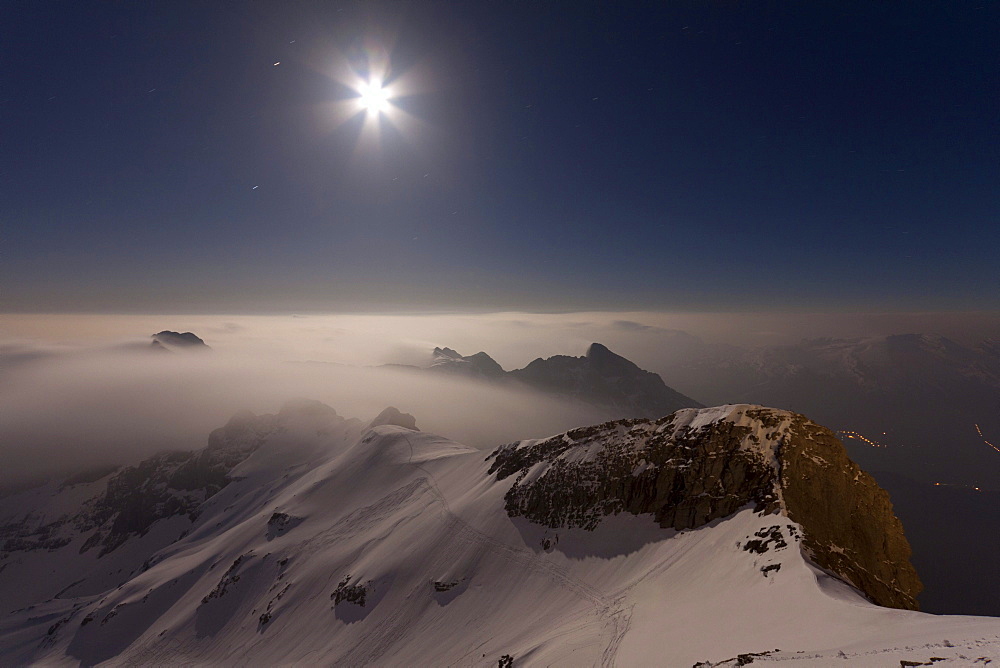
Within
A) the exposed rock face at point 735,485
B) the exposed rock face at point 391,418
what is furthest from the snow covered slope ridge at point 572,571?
the exposed rock face at point 391,418

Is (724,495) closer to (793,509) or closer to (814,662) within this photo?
(793,509)

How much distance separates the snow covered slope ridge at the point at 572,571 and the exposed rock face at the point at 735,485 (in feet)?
0.56

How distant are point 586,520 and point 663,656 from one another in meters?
21.6

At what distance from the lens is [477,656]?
1272 inches

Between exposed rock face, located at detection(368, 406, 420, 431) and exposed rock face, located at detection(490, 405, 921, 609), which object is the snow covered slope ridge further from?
exposed rock face, located at detection(368, 406, 420, 431)

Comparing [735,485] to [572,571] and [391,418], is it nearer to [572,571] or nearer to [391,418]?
[572,571]

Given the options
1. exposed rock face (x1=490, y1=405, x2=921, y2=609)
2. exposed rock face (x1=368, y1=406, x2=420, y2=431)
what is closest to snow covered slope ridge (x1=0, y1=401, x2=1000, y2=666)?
exposed rock face (x1=490, y1=405, x2=921, y2=609)

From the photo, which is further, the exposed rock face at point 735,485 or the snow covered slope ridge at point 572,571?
the exposed rock face at point 735,485

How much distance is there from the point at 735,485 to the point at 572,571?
18484mm

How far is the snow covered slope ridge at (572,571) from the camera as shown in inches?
870

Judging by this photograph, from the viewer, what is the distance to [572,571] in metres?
38.3

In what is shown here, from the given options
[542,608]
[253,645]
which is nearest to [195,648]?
[253,645]

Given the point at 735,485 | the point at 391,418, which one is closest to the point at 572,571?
the point at 735,485

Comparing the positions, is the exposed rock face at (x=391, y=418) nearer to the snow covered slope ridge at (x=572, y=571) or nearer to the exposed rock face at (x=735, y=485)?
the snow covered slope ridge at (x=572, y=571)
